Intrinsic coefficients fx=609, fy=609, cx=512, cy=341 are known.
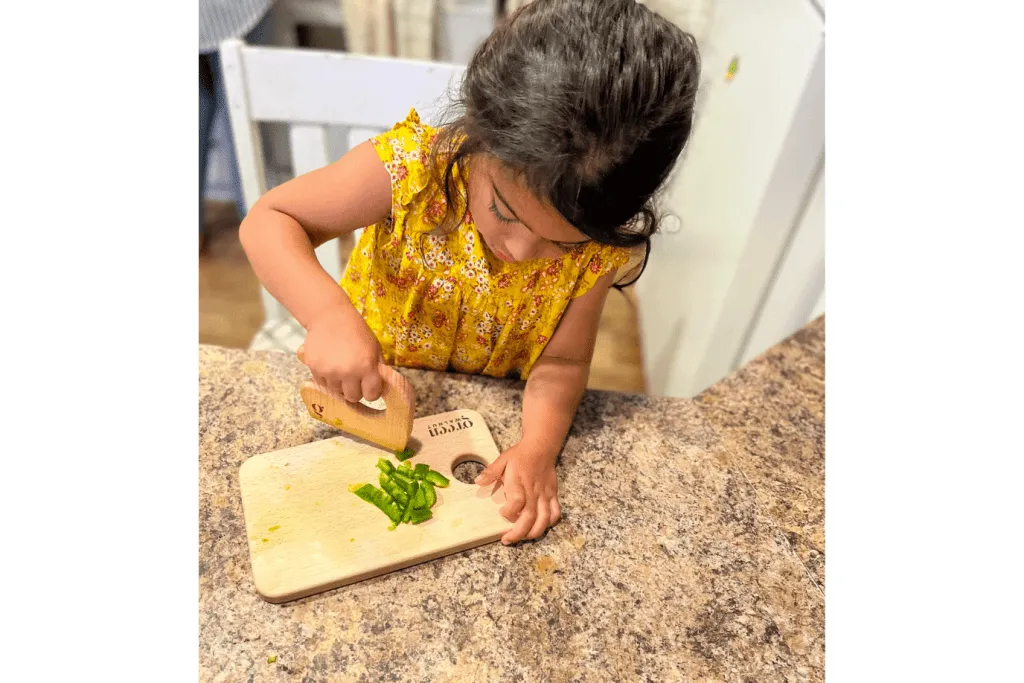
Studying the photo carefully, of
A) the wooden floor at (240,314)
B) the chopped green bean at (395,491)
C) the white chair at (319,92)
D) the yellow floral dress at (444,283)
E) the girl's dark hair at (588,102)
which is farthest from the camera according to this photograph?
the wooden floor at (240,314)

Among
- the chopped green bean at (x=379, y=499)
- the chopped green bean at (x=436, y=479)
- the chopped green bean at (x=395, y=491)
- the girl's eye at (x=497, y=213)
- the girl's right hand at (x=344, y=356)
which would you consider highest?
the girl's eye at (x=497, y=213)

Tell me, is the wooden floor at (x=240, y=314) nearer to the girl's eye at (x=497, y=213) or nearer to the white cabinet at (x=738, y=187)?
the white cabinet at (x=738, y=187)

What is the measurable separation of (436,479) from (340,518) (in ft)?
0.32

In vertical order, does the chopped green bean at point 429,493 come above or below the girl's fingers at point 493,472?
above

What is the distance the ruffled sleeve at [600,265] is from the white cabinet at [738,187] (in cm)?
16

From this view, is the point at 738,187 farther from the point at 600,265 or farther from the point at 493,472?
the point at 493,472

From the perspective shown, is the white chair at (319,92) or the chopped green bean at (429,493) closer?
the chopped green bean at (429,493)

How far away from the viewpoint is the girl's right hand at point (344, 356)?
0.55 metres

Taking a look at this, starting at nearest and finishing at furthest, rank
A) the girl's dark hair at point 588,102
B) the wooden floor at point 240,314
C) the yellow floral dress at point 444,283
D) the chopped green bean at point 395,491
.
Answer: the girl's dark hair at point 588,102 < the chopped green bean at point 395,491 < the yellow floral dress at point 444,283 < the wooden floor at point 240,314

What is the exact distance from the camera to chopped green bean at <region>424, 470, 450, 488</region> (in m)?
0.60

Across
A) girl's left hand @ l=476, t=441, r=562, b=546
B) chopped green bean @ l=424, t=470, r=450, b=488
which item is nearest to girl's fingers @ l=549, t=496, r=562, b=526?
girl's left hand @ l=476, t=441, r=562, b=546

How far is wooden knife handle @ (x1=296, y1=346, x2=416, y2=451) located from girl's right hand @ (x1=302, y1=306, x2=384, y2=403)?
0.01m

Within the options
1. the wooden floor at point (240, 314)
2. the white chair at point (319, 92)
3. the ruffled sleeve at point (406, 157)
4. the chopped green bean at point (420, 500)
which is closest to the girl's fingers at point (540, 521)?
the chopped green bean at point (420, 500)

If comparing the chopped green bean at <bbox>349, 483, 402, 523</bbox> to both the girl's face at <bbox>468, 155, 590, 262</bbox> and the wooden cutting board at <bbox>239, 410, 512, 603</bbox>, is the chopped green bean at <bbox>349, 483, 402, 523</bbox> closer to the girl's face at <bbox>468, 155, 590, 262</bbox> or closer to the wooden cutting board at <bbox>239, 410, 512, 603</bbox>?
the wooden cutting board at <bbox>239, 410, 512, 603</bbox>
